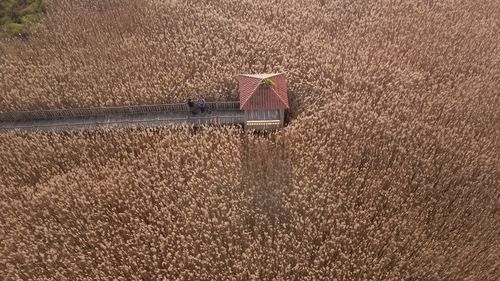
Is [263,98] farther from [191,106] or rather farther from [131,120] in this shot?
[131,120]

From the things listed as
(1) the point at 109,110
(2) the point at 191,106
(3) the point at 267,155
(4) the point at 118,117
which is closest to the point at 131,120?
(4) the point at 118,117

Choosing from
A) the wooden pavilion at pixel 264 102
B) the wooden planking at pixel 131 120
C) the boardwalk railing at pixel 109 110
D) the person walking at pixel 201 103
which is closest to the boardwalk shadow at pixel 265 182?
the wooden pavilion at pixel 264 102

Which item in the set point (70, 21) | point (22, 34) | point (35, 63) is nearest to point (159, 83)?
point (35, 63)

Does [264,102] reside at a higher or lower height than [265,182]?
higher

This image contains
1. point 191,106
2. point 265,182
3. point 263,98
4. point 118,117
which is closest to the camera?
point 265,182

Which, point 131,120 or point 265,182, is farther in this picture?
point 131,120

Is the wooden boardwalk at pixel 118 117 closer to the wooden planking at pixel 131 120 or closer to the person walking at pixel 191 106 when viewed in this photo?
the wooden planking at pixel 131 120

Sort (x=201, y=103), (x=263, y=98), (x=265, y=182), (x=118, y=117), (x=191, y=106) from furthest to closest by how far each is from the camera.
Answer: (x=118, y=117) < (x=191, y=106) < (x=201, y=103) < (x=263, y=98) < (x=265, y=182)
